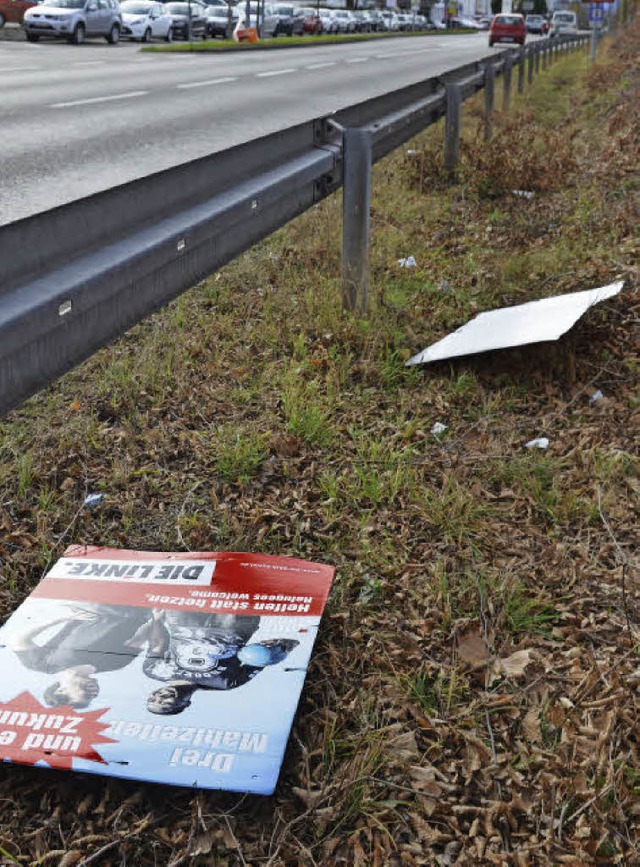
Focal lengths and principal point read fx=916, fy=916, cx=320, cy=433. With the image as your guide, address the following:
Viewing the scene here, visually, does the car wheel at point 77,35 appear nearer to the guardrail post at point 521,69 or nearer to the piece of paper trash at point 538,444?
the guardrail post at point 521,69

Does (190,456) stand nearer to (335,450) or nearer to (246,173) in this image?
(335,450)

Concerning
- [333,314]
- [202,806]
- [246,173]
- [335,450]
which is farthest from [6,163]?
[202,806]

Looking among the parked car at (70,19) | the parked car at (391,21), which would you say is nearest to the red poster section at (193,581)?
the parked car at (70,19)

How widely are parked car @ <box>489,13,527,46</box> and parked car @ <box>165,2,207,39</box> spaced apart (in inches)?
594

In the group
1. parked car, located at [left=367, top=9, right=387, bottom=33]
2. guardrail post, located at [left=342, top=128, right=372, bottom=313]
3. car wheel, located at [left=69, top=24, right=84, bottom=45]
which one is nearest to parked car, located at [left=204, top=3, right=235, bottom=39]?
car wheel, located at [left=69, top=24, right=84, bottom=45]

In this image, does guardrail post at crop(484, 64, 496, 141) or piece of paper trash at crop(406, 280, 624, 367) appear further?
guardrail post at crop(484, 64, 496, 141)

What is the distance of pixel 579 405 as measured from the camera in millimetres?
4234

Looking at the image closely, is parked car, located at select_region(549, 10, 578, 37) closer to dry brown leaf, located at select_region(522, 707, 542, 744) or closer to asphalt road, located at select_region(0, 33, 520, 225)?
asphalt road, located at select_region(0, 33, 520, 225)

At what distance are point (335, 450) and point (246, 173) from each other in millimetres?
1187

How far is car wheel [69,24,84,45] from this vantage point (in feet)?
93.8

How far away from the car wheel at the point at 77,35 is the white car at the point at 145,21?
4.47 metres

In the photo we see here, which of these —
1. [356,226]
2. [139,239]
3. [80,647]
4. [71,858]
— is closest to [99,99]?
[356,226]

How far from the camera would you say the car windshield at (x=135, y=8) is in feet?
116

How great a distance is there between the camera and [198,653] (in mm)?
2527
